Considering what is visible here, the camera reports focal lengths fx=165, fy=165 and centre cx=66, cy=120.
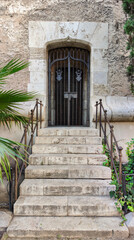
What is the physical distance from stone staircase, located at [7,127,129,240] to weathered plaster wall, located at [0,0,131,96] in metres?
1.97

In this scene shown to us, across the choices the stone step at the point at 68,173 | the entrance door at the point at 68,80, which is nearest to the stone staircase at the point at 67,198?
the stone step at the point at 68,173

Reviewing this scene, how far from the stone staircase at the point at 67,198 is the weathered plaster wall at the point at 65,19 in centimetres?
197

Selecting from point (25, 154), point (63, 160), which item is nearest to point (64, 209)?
point (63, 160)

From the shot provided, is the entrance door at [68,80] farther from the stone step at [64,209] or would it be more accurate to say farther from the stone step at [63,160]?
the stone step at [64,209]

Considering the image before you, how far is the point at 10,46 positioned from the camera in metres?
4.58

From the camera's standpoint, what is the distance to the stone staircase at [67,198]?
2.10m

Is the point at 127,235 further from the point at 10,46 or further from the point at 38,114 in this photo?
the point at 10,46

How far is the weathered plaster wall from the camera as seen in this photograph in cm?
455

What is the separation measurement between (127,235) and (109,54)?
4.13m

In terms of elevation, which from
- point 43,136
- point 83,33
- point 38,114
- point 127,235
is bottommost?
point 127,235

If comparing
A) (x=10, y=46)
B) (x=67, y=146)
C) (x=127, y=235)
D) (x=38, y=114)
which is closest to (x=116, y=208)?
(x=127, y=235)

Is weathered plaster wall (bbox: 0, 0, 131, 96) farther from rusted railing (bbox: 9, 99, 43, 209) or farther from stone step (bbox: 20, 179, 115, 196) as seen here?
stone step (bbox: 20, 179, 115, 196)

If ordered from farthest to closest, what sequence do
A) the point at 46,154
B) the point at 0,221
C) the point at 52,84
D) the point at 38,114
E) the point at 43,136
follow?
the point at 52,84 → the point at 38,114 → the point at 43,136 → the point at 46,154 → the point at 0,221

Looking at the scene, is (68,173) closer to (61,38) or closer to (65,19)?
(61,38)
